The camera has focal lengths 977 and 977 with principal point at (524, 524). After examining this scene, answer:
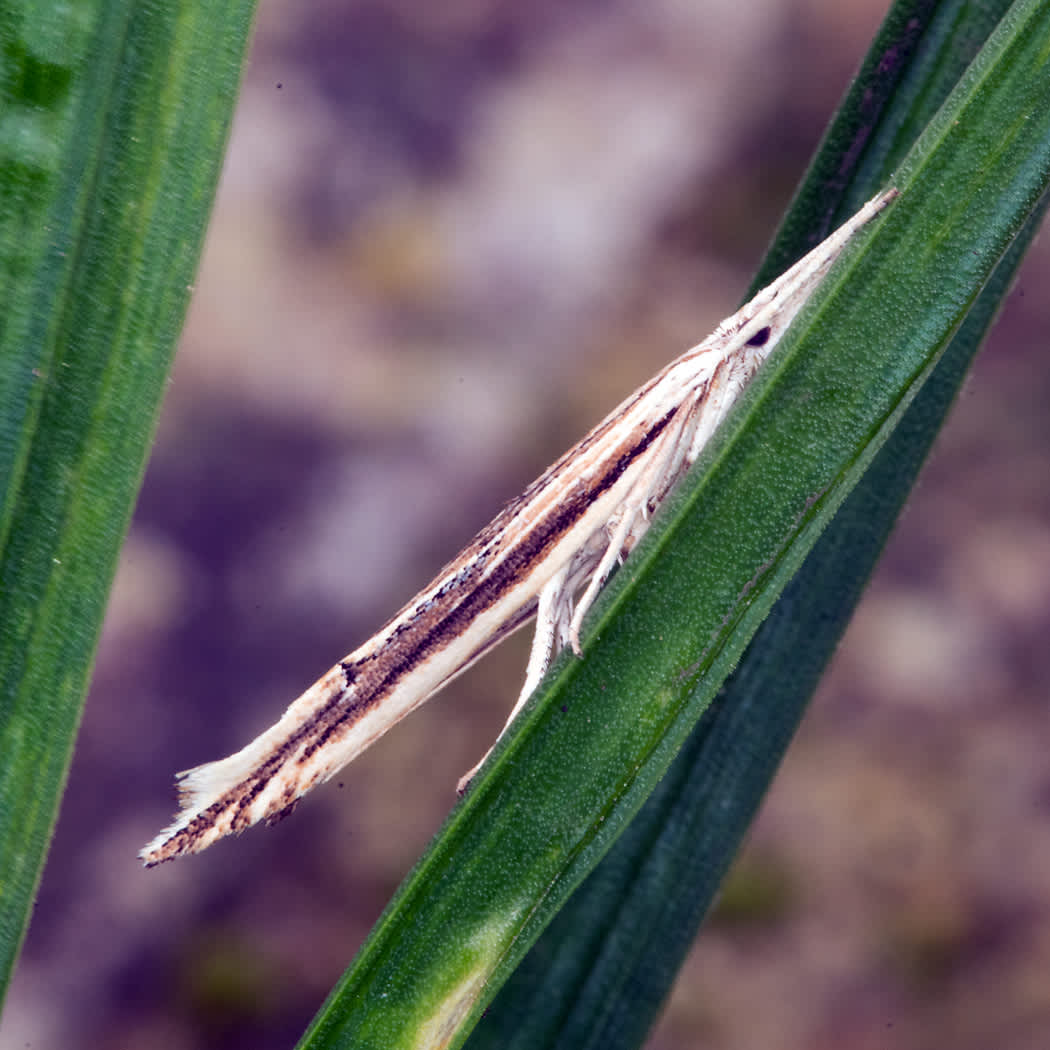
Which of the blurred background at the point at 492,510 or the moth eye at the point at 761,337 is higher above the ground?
the moth eye at the point at 761,337

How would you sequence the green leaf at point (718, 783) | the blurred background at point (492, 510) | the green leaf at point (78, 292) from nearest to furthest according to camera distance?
the green leaf at point (78, 292) → the green leaf at point (718, 783) → the blurred background at point (492, 510)

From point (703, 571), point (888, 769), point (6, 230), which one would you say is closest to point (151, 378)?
point (6, 230)

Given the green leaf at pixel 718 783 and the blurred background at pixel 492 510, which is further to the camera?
the blurred background at pixel 492 510

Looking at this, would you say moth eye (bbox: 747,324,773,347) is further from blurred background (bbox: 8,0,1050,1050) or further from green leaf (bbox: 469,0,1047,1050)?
blurred background (bbox: 8,0,1050,1050)

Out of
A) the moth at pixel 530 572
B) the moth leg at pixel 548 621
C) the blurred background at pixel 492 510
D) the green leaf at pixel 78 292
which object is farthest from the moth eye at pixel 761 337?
the blurred background at pixel 492 510

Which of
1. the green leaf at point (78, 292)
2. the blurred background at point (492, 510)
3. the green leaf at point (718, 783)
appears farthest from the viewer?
the blurred background at point (492, 510)

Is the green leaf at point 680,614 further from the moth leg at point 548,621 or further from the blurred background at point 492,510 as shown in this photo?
the blurred background at point 492,510

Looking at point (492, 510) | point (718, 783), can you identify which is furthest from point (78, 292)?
→ point (492, 510)
